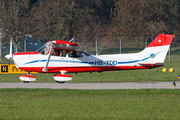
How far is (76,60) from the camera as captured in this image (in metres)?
17.7

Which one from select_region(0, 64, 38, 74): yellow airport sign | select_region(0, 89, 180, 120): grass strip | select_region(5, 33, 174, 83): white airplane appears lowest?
select_region(0, 89, 180, 120): grass strip

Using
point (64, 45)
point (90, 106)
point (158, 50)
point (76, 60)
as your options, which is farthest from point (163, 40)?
point (90, 106)

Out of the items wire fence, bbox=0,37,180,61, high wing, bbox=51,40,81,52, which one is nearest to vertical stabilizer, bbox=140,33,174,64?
high wing, bbox=51,40,81,52

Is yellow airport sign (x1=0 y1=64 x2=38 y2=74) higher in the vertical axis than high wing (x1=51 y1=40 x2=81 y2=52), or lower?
lower

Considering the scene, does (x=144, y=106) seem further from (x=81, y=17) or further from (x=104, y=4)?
(x=104, y=4)

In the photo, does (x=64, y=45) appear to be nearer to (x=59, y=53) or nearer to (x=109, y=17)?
(x=59, y=53)

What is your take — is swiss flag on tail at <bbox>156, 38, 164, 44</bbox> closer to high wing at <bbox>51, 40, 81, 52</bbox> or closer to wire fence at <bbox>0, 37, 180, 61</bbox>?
high wing at <bbox>51, 40, 81, 52</bbox>

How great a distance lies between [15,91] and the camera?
1394 cm

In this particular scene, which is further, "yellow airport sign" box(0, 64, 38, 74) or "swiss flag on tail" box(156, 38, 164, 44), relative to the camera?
"yellow airport sign" box(0, 64, 38, 74)

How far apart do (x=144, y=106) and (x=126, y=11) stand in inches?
1963

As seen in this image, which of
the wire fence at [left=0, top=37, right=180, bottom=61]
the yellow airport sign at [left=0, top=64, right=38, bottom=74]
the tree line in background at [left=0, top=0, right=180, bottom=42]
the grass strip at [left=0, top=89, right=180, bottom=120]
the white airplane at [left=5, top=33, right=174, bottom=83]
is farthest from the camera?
the tree line in background at [left=0, top=0, right=180, bottom=42]

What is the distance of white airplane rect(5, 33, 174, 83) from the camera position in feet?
56.7

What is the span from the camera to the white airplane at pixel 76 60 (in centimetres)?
1730

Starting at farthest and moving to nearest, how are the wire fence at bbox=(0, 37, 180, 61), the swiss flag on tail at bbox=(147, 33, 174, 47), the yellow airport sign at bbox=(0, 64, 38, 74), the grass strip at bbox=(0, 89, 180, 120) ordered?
the wire fence at bbox=(0, 37, 180, 61) → the yellow airport sign at bbox=(0, 64, 38, 74) → the swiss flag on tail at bbox=(147, 33, 174, 47) → the grass strip at bbox=(0, 89, 180, 120)
